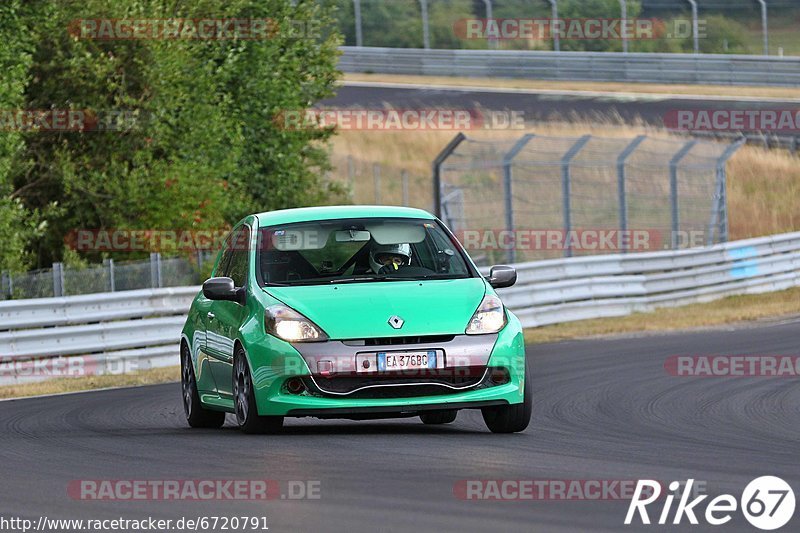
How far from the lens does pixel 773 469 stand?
334 inches

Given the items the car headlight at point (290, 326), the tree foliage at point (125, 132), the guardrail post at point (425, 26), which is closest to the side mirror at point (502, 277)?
the car headlight at point (290, 326)

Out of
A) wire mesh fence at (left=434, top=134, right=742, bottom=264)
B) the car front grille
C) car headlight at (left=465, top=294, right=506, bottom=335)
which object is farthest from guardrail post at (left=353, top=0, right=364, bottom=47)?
the car front grille

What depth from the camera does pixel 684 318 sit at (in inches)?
960

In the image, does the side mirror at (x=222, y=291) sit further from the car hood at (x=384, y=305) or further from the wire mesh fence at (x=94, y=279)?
the wire mesh fence at (x=94, y=279)

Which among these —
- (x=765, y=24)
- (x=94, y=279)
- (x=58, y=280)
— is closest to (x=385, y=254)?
(x=58, y=280)

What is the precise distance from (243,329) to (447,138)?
1577 inches

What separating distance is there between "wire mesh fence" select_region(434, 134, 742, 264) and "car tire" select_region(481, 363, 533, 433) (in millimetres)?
13909

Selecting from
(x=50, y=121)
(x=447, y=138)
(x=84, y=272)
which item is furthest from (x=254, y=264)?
(x=447, y=138)

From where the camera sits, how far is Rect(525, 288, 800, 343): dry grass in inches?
905

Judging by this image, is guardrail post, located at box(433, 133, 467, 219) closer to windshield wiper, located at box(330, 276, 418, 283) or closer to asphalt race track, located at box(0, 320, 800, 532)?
asphalt race track, located at box(0, 320, 800, 532)

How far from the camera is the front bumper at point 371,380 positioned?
10.2 meters

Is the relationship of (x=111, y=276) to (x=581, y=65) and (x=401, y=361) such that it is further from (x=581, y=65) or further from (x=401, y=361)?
(x=581, y=65)

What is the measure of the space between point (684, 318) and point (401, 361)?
48.7ft

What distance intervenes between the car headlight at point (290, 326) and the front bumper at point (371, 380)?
0.06m
